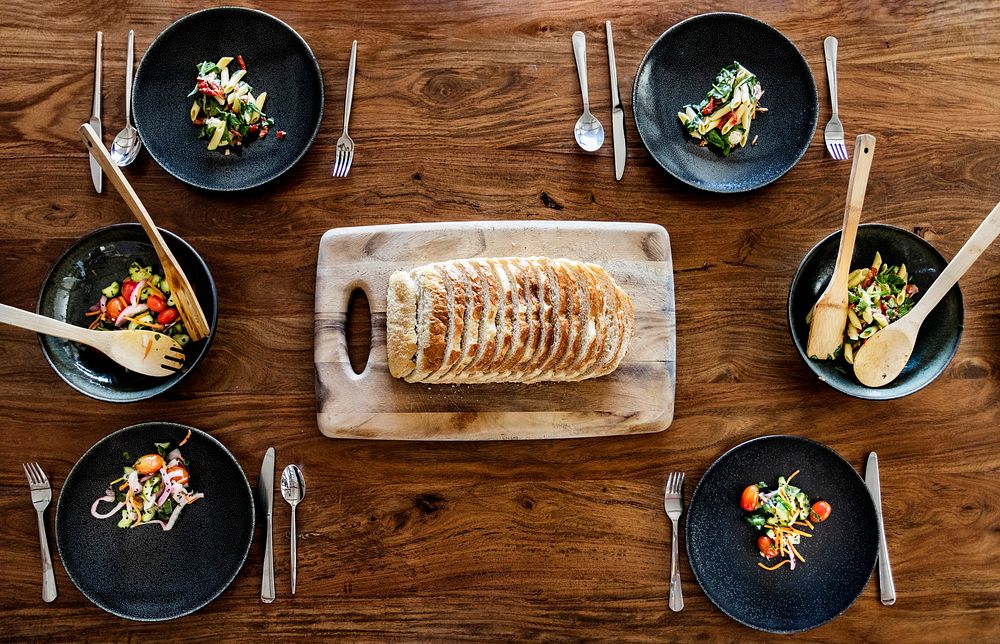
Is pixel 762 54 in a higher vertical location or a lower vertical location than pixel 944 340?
higher

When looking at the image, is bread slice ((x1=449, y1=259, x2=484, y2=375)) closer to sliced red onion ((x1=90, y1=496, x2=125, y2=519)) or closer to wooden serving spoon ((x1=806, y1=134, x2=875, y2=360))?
wooden serving spoon ((x1=806, y1=134, x2=875, y2=360))

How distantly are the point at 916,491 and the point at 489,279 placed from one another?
2323mm

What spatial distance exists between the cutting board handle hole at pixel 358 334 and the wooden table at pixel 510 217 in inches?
8.3

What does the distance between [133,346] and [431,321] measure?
50.9 inches

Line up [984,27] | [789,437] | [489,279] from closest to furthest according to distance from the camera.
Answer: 1. [489,279]
2. [789,437]
3. [984,27]

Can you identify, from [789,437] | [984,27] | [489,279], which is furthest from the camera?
[984,27]

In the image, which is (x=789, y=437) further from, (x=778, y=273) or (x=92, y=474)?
(x=92, y=474)

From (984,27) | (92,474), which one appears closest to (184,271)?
(92,474)

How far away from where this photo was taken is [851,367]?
3.37 m

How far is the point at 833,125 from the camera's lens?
139 inches

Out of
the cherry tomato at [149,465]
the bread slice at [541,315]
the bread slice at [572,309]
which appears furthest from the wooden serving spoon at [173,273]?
the bread slice at [572,309]

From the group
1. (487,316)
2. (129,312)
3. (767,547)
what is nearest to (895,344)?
(767,547)

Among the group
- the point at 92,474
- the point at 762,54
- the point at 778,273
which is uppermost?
the point at 762,54

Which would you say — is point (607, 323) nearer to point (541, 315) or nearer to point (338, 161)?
point (541, 315)
